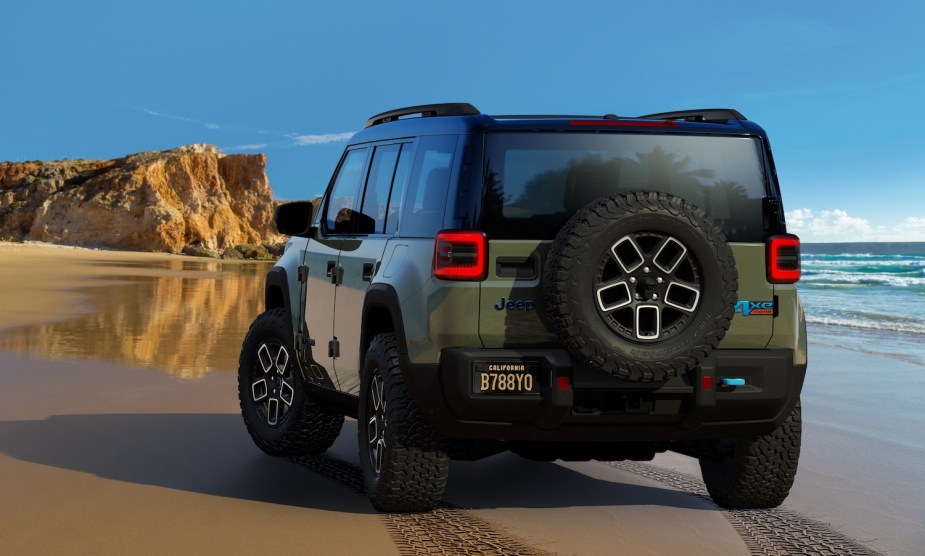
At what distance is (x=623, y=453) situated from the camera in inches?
214

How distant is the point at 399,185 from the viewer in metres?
5.83

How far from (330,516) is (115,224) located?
84557 mm

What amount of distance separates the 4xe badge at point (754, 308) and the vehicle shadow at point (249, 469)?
3.91ft

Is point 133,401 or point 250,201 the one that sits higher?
point 250,201

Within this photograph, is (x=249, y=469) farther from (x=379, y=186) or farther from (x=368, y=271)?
(x=379, y=186)

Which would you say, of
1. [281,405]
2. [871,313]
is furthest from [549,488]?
[871,313]

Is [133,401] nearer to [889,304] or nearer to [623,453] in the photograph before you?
[623,453]

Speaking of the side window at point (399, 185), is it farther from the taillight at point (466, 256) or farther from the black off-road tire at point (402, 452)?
the taillight at point (466, 256)

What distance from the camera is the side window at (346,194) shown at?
21.4ft

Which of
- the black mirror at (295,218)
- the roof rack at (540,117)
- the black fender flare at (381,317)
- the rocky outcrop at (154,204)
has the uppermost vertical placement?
the rocky outcrop at (154,204)

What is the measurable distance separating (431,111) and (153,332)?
10119 mm

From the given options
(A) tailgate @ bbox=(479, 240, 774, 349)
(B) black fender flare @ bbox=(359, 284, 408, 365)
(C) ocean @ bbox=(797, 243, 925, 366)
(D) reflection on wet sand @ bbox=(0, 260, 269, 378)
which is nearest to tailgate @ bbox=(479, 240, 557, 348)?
(A) tailgate @ bbox=(479, 240, 774, 349)

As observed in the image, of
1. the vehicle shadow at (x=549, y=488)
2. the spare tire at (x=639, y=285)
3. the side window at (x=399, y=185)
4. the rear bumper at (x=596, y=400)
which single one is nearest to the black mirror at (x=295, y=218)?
the side window at (x=399, y=185)

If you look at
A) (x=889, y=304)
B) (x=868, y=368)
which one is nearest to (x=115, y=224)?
(x=889, y=304)
